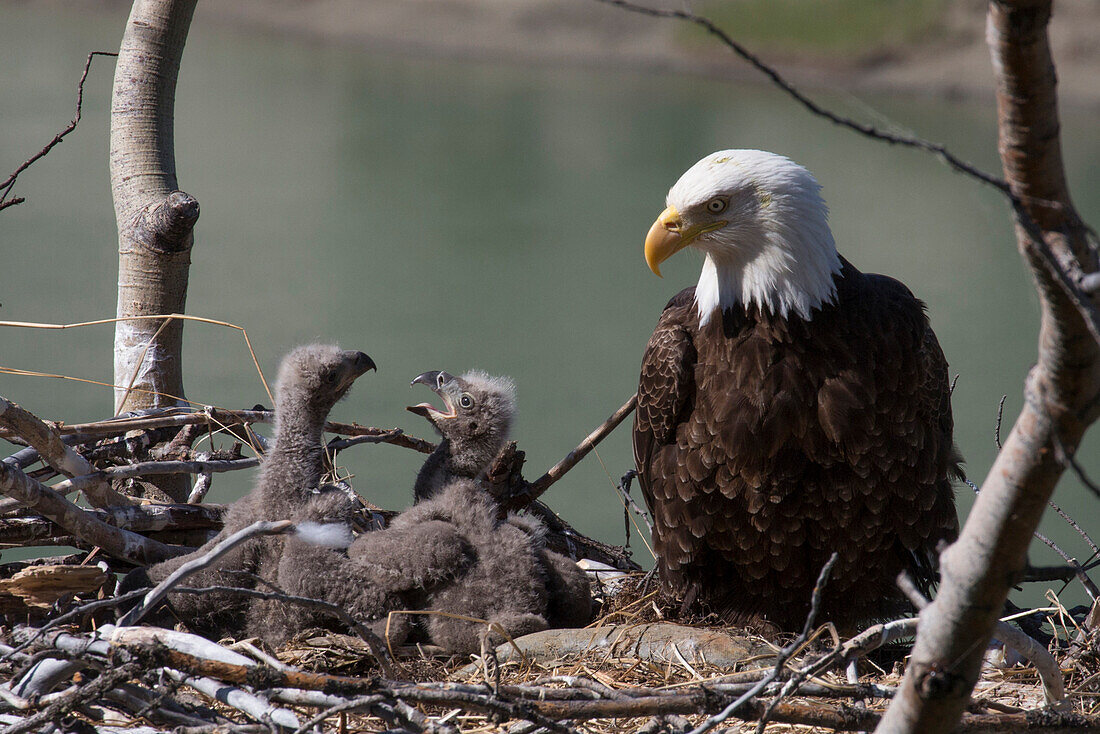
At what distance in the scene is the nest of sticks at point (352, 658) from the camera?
1.63 meters

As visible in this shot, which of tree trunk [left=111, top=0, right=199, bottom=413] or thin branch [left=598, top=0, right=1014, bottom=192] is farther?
tree trunk [left=111, top=0, right=199, bottom=413]

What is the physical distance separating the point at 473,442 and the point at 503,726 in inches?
43.5

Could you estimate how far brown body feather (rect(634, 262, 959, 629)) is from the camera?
2.71 metres

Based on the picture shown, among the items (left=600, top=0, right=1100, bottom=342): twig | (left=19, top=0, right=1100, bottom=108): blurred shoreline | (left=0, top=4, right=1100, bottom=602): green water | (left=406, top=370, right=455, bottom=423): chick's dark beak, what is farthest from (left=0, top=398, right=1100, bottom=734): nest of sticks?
(left=19, top=0, right=1100, bottom=108): blurred shoreline

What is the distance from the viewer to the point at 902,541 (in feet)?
9.50

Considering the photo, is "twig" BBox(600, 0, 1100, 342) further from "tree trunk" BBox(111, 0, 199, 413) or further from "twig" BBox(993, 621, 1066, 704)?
"tree trunk" BBox(111, 0, 199, 413)

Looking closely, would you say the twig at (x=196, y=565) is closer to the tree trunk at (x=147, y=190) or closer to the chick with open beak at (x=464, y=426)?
the chick with open beak at (x=464, y=426)

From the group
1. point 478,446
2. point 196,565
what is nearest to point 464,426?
point 478,446

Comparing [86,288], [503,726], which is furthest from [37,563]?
[86,288]

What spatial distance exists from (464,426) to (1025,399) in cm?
206

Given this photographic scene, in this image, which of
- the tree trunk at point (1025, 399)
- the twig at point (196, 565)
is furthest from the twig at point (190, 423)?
the tree trunk at point (1025, 399)

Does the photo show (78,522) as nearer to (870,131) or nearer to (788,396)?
(788,396)

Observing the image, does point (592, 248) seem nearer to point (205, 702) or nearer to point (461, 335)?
point (461, 335)

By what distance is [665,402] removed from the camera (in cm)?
287
